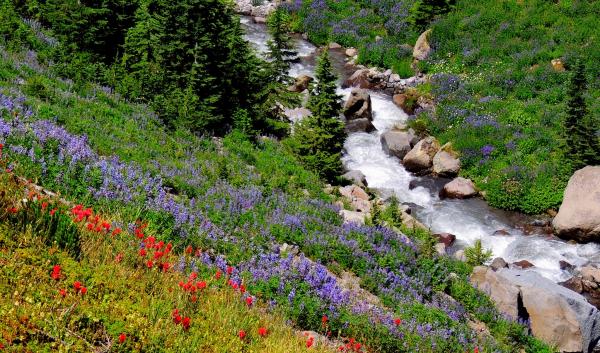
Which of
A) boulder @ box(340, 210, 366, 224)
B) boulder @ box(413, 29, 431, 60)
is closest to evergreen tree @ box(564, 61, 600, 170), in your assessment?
boulder @ box(340, 210, 366, 224)

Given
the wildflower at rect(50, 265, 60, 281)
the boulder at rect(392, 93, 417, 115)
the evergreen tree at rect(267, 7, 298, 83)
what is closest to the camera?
the wildflower at rect(50, 265, 60, 281)

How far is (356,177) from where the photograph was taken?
19.6 metres

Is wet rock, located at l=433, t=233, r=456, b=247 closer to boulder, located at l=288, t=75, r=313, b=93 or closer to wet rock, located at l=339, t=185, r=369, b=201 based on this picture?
wet rock, located at l=339, t=185, r=369, b=201

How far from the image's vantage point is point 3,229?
5.11m

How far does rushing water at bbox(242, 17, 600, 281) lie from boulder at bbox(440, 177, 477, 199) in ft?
0.95

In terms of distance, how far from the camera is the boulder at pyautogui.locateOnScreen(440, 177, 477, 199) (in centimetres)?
2003

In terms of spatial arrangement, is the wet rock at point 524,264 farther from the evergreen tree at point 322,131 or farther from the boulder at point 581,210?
the evergreen tree at point 322,131

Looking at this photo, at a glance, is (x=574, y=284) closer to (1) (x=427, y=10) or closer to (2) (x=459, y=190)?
(2) (x=459, y=190)

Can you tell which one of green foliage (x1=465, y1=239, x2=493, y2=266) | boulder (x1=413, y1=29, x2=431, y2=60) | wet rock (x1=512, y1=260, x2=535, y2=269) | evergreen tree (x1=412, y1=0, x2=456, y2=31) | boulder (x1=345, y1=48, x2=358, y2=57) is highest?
evergreen tree (x1=412, y1=0, x2=456, y2=31)

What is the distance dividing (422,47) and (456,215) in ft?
52.9

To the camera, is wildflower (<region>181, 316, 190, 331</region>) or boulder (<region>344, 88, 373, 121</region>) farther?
boulder (<region>344, 88, 373, 121</region>)

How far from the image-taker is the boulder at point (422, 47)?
3088cm

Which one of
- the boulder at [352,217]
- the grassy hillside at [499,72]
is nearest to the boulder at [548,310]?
the boulder at [352,217]

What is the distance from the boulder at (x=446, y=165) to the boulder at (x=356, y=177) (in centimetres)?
368
